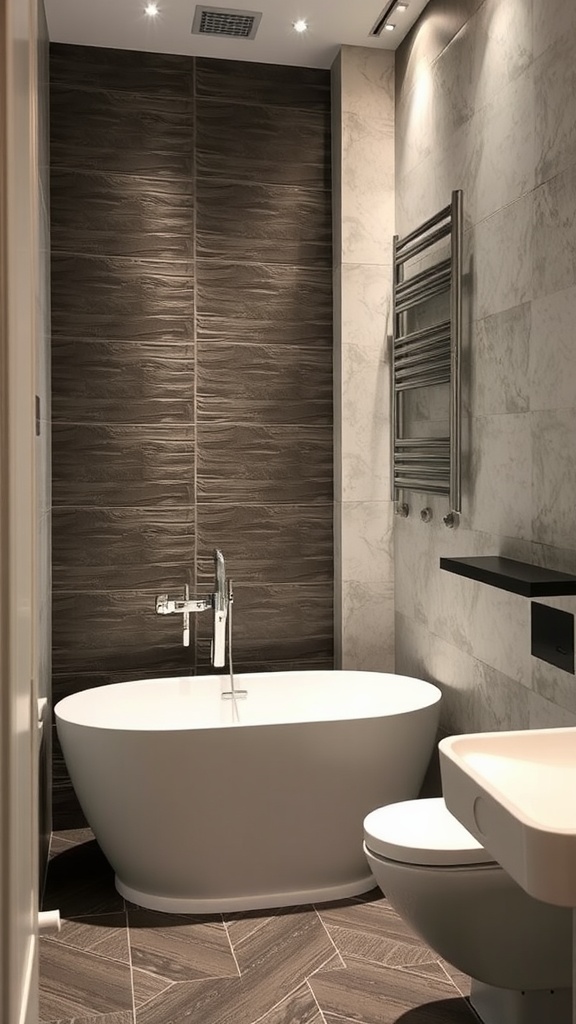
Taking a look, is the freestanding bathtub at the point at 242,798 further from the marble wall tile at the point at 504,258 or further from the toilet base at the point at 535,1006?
the marble wall tile at the point at 504,258

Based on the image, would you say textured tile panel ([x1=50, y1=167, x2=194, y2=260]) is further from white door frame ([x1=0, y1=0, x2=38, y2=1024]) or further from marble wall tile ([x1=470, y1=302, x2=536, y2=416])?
white door frame ([x1=0, y1=0, x2=38, y2=1024])

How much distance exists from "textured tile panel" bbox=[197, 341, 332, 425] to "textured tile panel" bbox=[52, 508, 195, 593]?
0.48 m

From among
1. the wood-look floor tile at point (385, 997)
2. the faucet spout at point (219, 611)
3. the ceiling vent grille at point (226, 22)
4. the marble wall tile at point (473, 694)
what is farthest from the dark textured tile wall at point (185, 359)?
the wood-look floor tile at point (385, 997)

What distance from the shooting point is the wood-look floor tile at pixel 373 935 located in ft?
8.86

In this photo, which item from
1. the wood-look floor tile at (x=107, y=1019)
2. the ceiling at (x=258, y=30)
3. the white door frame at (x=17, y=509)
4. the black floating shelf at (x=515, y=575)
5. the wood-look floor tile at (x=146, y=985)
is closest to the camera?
the white door frame at (x=17, y=509)

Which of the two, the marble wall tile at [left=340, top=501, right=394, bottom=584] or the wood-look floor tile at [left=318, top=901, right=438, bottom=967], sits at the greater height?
the marble wall tile at [left=340, top=501, right=394, bottom=584]

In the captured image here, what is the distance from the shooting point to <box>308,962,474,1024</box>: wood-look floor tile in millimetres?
2393

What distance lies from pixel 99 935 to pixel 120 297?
2348 millimetres

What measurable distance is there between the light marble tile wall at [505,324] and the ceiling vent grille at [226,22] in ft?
2.10

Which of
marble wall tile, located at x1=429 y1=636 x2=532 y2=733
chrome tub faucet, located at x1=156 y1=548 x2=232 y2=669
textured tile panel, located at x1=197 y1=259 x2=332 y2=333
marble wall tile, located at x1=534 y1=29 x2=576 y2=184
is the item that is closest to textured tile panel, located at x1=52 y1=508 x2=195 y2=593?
chrome tub faucet, located at x1=156 y1=548 x2=232 y2=669

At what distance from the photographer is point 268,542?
12.8ft

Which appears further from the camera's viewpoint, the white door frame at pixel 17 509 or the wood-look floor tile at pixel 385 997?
the wood-look floor tile at pixel 385 997

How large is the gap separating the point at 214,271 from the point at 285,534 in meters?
1.13

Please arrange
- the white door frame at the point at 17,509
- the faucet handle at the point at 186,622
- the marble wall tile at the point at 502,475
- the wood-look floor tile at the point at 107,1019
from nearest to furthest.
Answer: the white door frame at the point at 17,509
the wood-look floor tile at the point at 107,1019
the marble wall tile at the point at 502,475
the faucet handle at the point at 186,622
